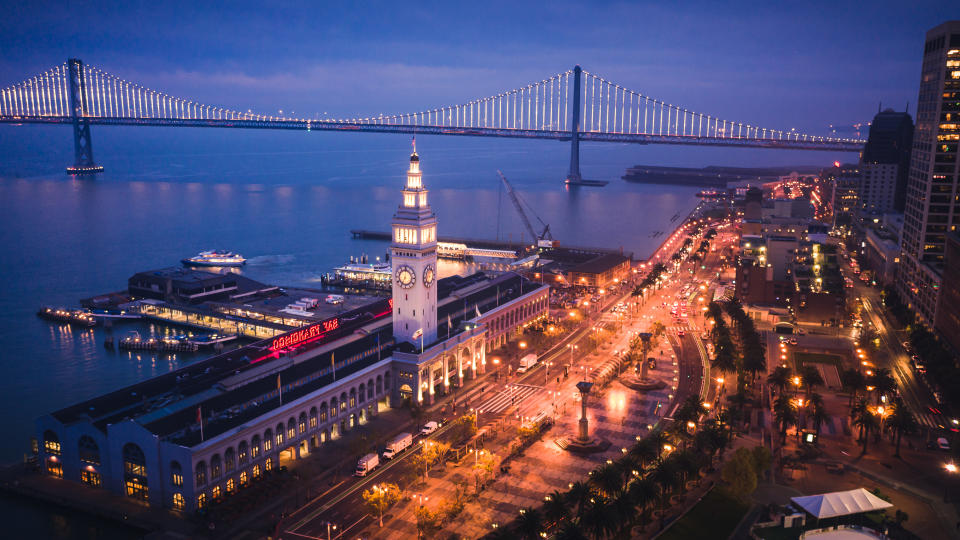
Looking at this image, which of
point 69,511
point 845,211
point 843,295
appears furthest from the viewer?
point 845,211

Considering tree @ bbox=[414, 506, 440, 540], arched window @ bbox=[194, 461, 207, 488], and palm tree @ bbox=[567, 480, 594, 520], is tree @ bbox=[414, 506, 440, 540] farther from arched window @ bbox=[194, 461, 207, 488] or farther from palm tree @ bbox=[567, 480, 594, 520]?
arched window @ bbox=[194, 461, 207, 488]

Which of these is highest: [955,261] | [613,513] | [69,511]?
[955,261]

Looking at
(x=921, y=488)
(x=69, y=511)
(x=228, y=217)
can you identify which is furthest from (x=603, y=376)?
(x=228, y=217)

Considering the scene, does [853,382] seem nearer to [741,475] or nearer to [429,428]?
[741,475]

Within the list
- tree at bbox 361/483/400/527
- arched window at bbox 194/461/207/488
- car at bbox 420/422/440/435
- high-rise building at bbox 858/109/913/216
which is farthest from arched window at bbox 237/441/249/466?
high-rise building at bbox 858/109/913/216

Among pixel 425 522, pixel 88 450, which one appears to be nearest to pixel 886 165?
pixel 425 522

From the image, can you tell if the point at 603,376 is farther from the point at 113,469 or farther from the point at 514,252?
the point at 514,252
